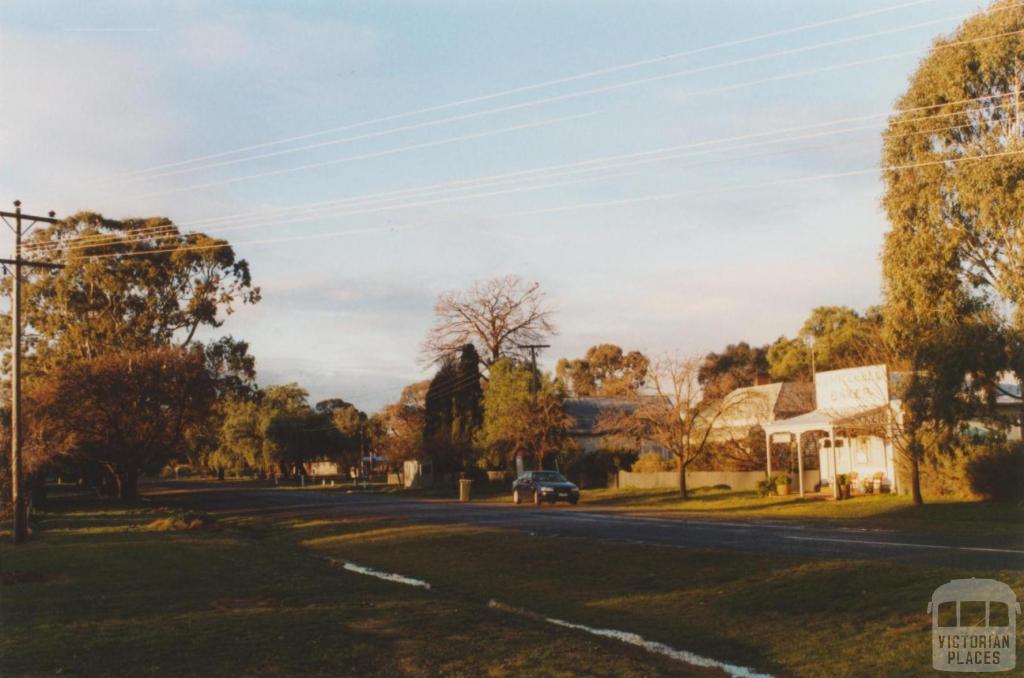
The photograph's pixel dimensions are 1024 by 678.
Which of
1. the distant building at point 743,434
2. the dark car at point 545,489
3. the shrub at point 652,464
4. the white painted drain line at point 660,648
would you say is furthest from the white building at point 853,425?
the white painted drain line at point 660,648

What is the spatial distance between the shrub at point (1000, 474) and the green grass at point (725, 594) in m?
17.2

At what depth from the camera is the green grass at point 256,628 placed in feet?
38.0

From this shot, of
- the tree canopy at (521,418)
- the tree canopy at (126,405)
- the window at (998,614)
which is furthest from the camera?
the tree canopy at (521,418)

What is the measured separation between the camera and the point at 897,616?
12938mm

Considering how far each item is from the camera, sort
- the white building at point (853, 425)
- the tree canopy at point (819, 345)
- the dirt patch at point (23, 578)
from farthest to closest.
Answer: the tree canopy at point (819, 345)
the white building at point (853, 425)
the dirt patch at point (23, 578)

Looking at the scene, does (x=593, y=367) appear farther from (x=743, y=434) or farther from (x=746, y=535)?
(x=746, y=535)

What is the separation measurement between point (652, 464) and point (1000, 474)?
25.1 m

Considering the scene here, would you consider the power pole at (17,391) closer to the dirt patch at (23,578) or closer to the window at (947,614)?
the dirt patch at (23,578)

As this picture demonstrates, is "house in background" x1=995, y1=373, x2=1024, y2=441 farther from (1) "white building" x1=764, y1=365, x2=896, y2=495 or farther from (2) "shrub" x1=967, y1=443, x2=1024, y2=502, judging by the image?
(1) "white building" x1=764, y1=365, x2=896, y2=495

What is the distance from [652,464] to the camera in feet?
189

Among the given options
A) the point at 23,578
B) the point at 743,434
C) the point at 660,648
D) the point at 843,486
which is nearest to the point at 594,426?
the point at 743,434

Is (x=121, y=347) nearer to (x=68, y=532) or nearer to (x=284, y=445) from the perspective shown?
(x=68, y=532)

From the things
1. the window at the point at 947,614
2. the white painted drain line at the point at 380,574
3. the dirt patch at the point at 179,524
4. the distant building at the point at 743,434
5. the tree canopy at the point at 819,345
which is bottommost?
the dirt patch at the point at 179,524

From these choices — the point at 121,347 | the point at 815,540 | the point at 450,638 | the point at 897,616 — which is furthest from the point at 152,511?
the point at 897,616
